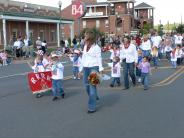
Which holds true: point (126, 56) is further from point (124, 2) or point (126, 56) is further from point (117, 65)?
point (124, 2)

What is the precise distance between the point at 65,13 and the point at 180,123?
291ft

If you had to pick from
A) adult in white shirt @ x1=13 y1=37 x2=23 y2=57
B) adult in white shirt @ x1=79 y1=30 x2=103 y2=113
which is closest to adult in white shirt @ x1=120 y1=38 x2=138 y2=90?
adult in white shirt @ x1=79 y1=30 x2=103 y2=113

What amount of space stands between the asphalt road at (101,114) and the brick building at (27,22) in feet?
90.6

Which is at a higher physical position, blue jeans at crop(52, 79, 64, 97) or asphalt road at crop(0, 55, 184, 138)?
blue jeans at crop(52, 79, 64, 97)

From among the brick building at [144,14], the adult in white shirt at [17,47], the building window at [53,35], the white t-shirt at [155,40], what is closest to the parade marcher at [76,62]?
the white t-shirt at [155,40]

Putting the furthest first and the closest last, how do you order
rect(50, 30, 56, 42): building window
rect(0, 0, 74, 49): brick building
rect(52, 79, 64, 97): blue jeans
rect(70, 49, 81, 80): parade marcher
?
rect(50, 30, 56, 42): building window, rect(0, 0, 74, 49): brick building, rect(70, 49, 81, 80): parade marcher, rect(52, 79, 64, 97): blue jeans

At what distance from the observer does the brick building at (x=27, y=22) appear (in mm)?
43688

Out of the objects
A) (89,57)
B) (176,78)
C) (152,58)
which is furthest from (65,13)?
(89,57)

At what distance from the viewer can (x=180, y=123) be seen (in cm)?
867

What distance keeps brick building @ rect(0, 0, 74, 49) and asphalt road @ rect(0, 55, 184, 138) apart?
90.6 feet

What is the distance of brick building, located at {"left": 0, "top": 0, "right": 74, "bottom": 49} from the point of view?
43.7m

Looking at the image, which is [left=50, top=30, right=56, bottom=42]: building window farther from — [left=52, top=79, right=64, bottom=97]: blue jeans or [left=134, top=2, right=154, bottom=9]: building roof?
[left=134, top=2, right=154, bottom=9]: building roof

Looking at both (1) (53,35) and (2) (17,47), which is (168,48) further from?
(1) (53,35)

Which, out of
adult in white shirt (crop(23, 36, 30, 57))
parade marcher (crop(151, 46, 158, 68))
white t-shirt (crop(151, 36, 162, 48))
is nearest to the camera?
parade marcher (crop(151, 46, 158, 68))
